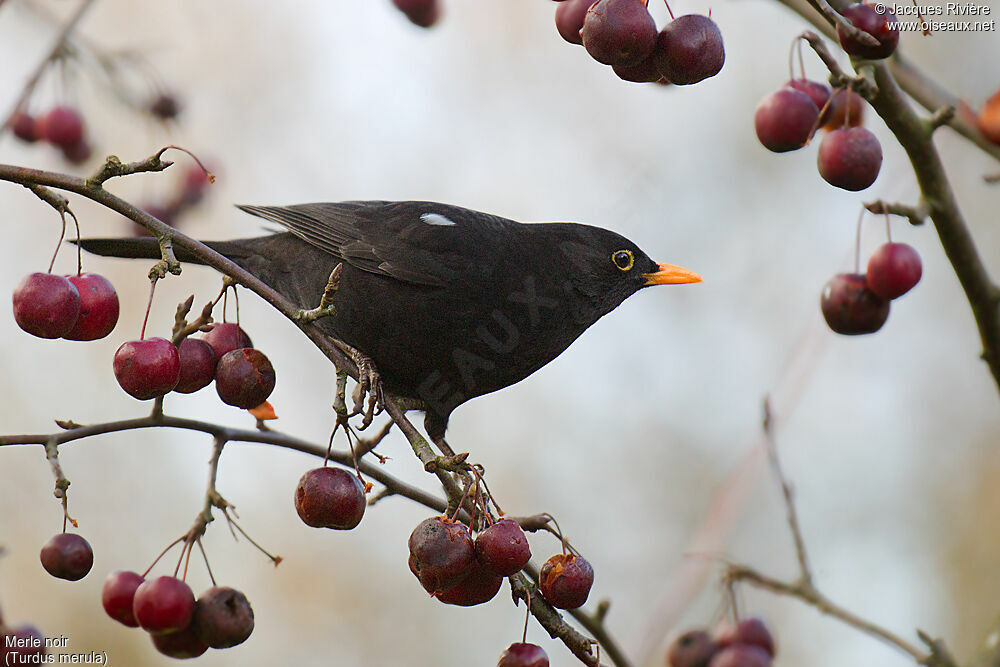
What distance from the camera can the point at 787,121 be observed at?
2404 mm

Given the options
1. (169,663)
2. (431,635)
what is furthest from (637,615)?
(169,663)

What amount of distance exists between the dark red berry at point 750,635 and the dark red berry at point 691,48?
170 cm

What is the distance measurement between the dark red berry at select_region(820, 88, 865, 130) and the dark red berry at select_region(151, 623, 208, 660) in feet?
7.01

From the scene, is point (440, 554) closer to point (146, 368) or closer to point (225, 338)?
point (146, 368)

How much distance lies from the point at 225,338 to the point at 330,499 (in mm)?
704

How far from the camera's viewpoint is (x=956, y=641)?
750 cm

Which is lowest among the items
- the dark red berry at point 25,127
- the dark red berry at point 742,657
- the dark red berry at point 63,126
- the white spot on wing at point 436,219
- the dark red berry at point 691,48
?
the dark red berry at point 742,657

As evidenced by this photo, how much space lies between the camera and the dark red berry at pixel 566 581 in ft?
6.67

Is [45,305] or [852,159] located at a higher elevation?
[45,305]

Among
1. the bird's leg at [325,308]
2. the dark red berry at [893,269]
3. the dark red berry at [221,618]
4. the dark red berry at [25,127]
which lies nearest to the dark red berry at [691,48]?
the dark red berry at [893,269]

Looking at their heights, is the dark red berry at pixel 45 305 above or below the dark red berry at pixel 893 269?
above

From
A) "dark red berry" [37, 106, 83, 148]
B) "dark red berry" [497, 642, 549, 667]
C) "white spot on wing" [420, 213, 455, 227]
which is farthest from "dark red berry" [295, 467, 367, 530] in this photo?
"dark red berry" [37, 106, 83, 148]

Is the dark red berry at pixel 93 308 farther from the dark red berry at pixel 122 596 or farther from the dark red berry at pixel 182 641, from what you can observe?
the dark red berry at pixel 182 641

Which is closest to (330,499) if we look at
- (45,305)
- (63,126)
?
(45,305)
